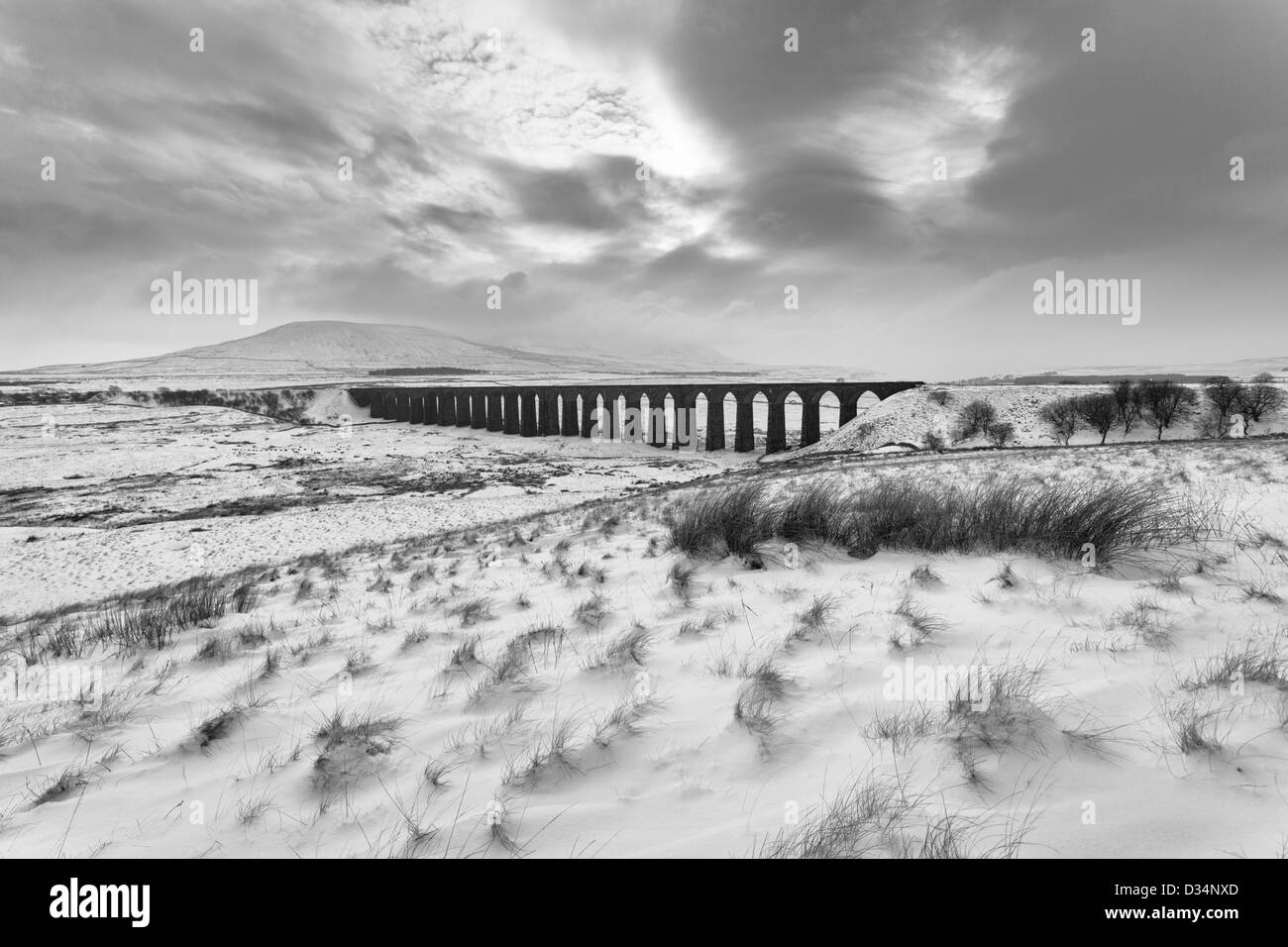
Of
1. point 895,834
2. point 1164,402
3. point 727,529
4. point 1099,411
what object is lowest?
point 895,834

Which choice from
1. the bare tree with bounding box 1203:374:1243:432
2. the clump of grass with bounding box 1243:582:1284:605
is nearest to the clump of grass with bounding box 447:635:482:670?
the clump of grass with bounding box 1243:582:1284:605

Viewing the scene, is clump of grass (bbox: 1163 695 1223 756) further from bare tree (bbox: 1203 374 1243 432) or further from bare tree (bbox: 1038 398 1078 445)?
bare tree (bbox: 1203 374 1243 432)

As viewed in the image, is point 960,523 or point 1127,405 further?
point 1127,405

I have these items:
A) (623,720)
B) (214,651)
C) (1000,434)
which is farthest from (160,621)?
(1000,434)

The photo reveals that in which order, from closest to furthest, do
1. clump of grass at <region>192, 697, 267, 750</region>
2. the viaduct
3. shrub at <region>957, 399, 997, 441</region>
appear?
clump of grass at <region>192, 697, 267, 750</region>
shrub at <region>957, 399, 997, 441</region>
the viaduct

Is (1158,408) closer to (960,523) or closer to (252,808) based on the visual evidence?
(960,523)

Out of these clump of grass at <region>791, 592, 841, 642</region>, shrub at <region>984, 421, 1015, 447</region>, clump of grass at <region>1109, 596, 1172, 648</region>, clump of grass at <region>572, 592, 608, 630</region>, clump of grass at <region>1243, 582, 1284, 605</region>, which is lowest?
clump of grass at <region>572, 592, 608, 630</region>
